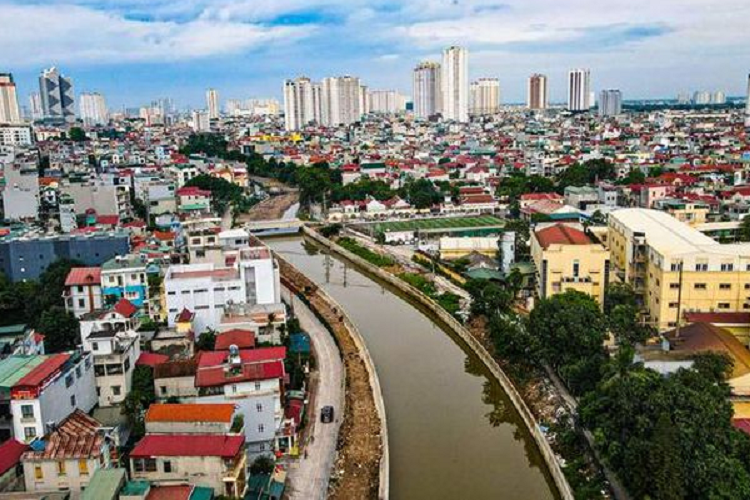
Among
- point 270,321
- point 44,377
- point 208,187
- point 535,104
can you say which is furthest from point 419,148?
point 535,104

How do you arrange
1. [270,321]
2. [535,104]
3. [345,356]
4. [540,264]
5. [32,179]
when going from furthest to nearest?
[535,104]
[32,179]
[540,264]
[345,356]
[270,321]

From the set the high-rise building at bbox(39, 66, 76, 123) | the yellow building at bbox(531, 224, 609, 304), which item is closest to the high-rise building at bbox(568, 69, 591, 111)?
the high-rise building at bbox(39, 66, 76, 123)

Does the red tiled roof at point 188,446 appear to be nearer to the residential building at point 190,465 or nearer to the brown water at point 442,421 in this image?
the residential building at point 190,465

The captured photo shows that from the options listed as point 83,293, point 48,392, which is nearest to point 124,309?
point 83,293

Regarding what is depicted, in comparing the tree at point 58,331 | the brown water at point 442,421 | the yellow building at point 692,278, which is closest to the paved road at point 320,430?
the brown water at point 442,421

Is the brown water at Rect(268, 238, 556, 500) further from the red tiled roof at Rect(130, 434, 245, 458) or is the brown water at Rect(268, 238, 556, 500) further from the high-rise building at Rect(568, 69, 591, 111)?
the high-rise building at Rect(568, 69, 591, 111)

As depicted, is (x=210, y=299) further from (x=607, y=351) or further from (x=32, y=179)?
(x=32, y=179)

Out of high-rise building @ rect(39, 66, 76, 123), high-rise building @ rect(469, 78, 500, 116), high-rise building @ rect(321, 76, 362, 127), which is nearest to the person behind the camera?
high-rise building @ rect(39, 66, 76, 123)
